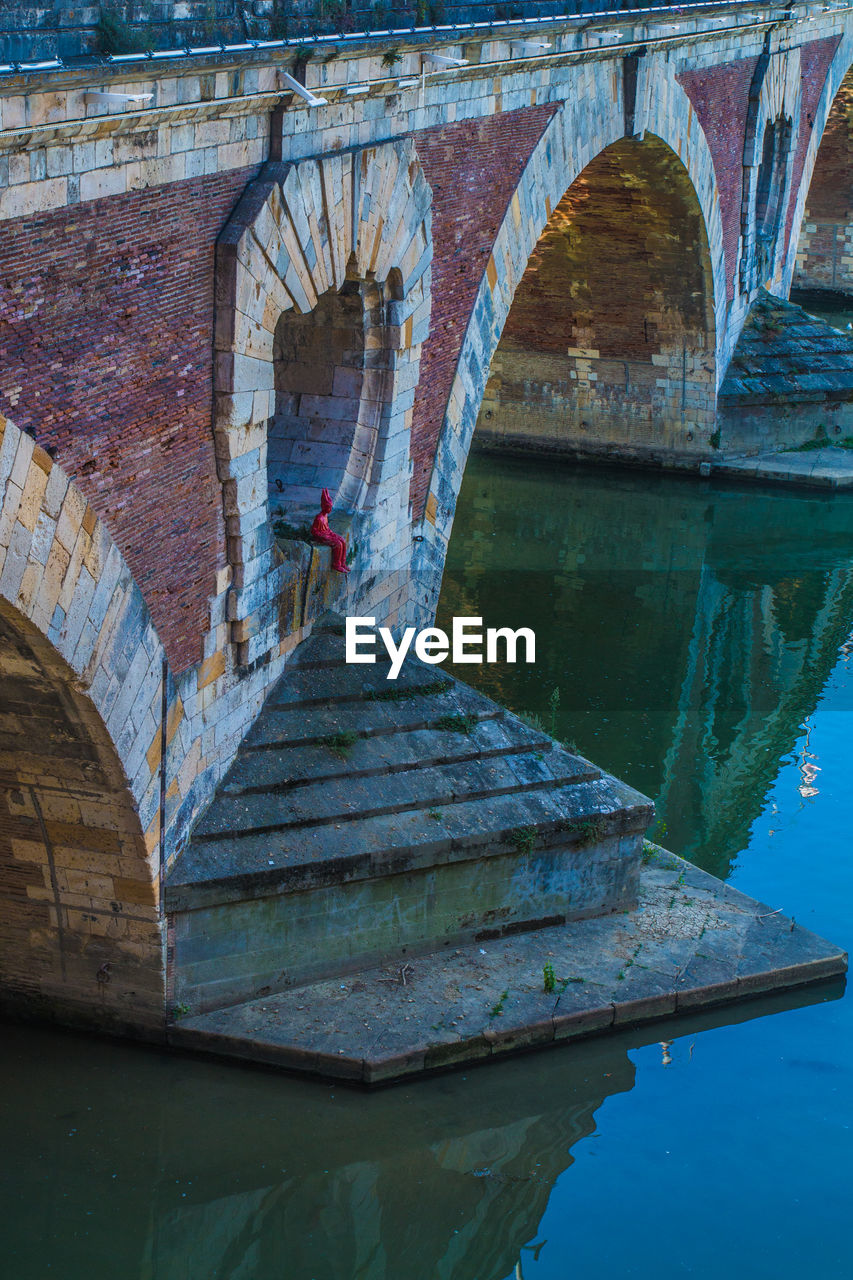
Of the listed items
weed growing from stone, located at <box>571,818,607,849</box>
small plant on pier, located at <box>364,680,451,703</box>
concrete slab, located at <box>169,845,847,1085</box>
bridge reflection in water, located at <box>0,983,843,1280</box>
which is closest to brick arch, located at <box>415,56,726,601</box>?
small plant on pier, located at <box>364,680,451,703</box>

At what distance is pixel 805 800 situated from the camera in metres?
12.7

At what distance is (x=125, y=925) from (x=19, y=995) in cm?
90

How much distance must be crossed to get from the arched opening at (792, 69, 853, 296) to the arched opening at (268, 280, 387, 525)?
21024 mm

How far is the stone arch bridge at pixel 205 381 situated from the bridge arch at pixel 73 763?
0.05ft

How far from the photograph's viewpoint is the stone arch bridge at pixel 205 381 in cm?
712

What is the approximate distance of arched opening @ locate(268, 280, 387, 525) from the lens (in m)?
10.4

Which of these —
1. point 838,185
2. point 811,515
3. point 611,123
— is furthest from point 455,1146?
point 838,185

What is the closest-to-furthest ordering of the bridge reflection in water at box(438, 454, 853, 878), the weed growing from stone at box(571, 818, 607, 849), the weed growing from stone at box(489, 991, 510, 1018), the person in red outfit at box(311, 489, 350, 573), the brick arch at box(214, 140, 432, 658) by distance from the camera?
1. the brick arch at box(214, 140, 432, 658)
2. the weed growing from stone at box(489, 991, 510, 1018)
3. the weed growing from stone at box(571, 818, 607, 849)
4. the person in red outfit at box(311, 489, 350, 573)
5. the bridge reflection in water at box(438, 454, 853, 878)

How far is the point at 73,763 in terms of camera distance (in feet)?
26.9

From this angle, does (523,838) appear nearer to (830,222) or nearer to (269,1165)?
(269,1165)

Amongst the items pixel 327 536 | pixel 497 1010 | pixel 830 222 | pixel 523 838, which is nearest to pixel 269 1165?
pixel 497 1010

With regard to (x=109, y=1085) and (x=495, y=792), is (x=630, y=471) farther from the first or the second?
(x=109, y=1085)

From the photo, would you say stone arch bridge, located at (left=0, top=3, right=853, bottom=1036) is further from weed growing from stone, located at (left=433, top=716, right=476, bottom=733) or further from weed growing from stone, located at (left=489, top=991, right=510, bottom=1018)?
weed growing from stone, located at (left=489, top=991, right=510, bottom=1018)

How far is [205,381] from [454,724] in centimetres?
263
